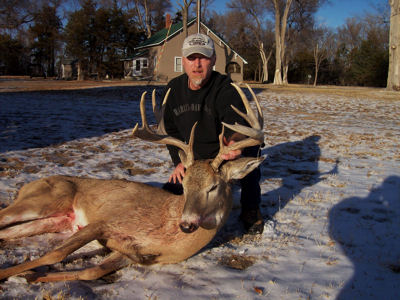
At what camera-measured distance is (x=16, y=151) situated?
554cm

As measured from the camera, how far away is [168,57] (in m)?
28.8

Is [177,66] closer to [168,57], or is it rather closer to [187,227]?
[168,57]

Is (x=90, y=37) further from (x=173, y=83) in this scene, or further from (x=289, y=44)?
(x=173, y=83)

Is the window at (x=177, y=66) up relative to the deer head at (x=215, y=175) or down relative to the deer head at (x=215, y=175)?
up

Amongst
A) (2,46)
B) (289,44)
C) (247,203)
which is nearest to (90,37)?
(2,46)

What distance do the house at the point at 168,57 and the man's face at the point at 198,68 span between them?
2419cm

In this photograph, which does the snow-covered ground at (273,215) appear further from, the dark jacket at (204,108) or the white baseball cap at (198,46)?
the white baseball cap at (198,46)

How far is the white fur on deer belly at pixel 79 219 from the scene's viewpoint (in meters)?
3.15

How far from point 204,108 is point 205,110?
3 cm

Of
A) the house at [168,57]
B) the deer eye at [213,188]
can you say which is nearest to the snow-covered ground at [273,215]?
the deer eye at [213,188]

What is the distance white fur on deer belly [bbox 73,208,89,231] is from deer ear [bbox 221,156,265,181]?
139cm

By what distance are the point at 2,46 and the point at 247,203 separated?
147 feet

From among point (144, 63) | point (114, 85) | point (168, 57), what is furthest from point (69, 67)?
point (114, 85)

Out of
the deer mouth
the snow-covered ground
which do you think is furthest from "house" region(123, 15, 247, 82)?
the deer mouth
